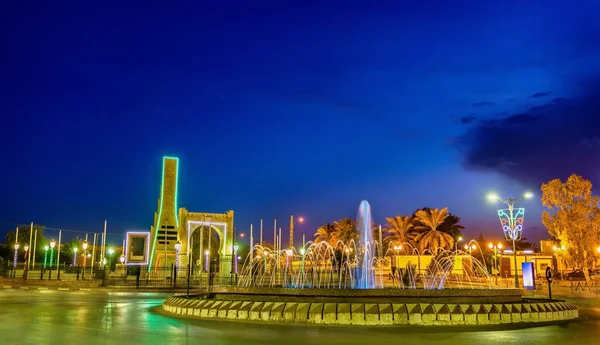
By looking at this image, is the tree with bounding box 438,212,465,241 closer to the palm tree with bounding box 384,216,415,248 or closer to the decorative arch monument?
the palm tree with bounding box 384,216,415,248

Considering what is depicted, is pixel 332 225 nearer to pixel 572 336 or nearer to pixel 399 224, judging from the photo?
pixel 399 224

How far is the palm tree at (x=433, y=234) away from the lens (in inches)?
2443

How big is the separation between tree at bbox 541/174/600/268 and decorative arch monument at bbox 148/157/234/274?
35861 mm

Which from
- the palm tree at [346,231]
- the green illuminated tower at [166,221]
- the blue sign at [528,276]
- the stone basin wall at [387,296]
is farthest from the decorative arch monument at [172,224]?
the stone basin wall at [387,296]

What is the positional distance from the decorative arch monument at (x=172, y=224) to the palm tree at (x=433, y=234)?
79.4ft

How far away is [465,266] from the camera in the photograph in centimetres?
5491

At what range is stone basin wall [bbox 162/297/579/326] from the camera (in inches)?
516

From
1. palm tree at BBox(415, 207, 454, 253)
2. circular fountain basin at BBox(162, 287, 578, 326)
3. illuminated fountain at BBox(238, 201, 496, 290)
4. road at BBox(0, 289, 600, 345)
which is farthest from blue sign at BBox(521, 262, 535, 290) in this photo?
palm tree at BBox(415, 207, 454, 253)

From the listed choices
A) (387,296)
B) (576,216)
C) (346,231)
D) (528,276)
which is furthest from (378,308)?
(346,231)

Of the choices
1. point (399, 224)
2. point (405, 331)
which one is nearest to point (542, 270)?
point (399, 224)

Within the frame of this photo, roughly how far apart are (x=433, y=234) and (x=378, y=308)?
170 feet

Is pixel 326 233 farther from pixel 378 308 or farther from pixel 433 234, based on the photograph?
pixel 378 308

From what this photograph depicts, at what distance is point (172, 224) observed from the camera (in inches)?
2272

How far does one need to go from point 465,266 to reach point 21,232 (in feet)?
219
